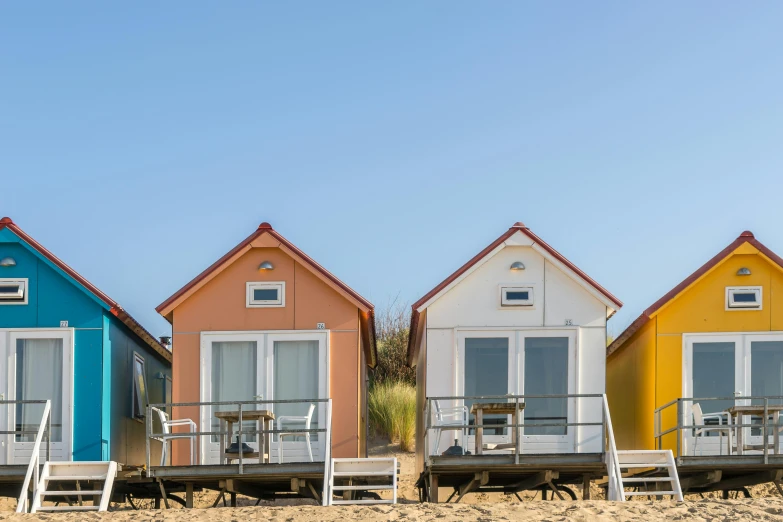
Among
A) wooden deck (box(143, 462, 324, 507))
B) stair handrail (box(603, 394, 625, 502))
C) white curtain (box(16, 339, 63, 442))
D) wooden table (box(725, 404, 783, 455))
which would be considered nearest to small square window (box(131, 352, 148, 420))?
white curtain (box(16, 339, 63, 442))

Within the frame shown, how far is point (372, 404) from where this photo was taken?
33.1 metres

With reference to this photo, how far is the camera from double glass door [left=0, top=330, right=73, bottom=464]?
748 inches

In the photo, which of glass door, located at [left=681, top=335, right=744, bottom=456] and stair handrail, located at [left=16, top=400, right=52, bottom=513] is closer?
stair handrail, located at [left=16, top=400, right=52, bottom=513]

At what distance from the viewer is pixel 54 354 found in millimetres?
19281

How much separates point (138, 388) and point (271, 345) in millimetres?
3456

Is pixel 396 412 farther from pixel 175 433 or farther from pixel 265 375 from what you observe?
pixel 175 433

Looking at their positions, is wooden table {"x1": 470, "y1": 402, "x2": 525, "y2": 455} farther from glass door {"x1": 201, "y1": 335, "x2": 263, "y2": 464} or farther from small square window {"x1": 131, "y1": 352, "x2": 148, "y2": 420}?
small square window {"x1": 131, "y1": 352, "x2": 148, "y2": 420}

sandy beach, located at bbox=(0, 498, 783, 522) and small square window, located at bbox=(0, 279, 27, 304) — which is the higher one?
small square window, located at bbox=(0, 279, 27, 304)

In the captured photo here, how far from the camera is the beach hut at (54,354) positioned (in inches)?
748

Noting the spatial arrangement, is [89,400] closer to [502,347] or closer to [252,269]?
[252,269]

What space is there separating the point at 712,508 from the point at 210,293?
8476mm

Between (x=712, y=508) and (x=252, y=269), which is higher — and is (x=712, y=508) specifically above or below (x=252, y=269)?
below

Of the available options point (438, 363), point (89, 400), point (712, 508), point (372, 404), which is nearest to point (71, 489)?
point (89, 400)

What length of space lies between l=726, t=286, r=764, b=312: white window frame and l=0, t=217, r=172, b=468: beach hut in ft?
32.4
